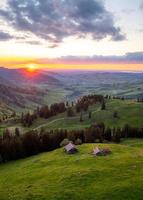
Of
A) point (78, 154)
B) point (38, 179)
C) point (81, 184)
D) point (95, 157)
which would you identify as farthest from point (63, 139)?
point (81, 184)

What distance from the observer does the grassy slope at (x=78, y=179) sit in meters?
69.1

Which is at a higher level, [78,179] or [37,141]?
[78,179]

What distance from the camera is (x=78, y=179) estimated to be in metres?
79.7

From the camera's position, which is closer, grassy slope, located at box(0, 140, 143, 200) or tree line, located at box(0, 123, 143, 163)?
grassy slope, located at box(0, 140, 143, 200)

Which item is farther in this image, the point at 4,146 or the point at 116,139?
the point at 116,139

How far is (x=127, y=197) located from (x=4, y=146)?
266 ft

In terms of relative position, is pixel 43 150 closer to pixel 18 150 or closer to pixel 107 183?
pixel 18 150

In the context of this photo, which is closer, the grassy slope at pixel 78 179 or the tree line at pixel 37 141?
the grassy slope at pixel 78 179

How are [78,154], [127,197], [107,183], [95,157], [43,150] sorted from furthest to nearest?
[43,150]
[78,154]
[95,157]
[107,183]
[127,197]

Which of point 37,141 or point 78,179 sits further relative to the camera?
point 37,141

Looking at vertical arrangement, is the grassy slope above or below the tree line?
above

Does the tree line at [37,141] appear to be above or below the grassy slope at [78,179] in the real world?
below

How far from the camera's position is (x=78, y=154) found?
370 feet

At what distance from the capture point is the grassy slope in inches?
2719
